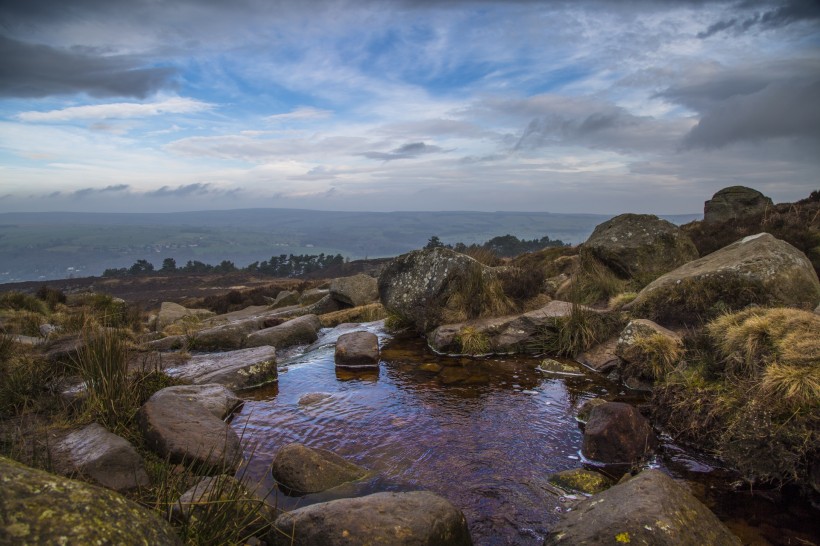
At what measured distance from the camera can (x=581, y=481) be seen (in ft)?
20.3

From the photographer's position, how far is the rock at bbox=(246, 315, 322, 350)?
1545 cm

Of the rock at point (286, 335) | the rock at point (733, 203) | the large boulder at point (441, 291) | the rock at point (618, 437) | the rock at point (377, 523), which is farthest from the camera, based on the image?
the rock at point (733, 203)

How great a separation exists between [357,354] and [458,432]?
5.21m

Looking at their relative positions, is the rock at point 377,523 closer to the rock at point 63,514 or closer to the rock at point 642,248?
the rock at point 63,514

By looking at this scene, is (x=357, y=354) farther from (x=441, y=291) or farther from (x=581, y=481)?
(x=581, y=481)

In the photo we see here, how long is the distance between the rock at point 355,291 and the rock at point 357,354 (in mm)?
10262

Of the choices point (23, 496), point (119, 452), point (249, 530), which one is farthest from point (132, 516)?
point (119, 452)

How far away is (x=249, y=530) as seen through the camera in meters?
4.68

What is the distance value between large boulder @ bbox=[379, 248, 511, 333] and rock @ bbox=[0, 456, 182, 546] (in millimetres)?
11937

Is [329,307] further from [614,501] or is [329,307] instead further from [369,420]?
[614,501]

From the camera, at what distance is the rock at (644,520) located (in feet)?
13.9

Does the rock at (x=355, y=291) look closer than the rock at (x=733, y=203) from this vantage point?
Yes

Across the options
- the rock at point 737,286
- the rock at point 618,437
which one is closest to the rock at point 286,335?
the rock at point 737,286

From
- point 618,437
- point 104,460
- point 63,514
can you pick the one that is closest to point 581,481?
point 618,437
